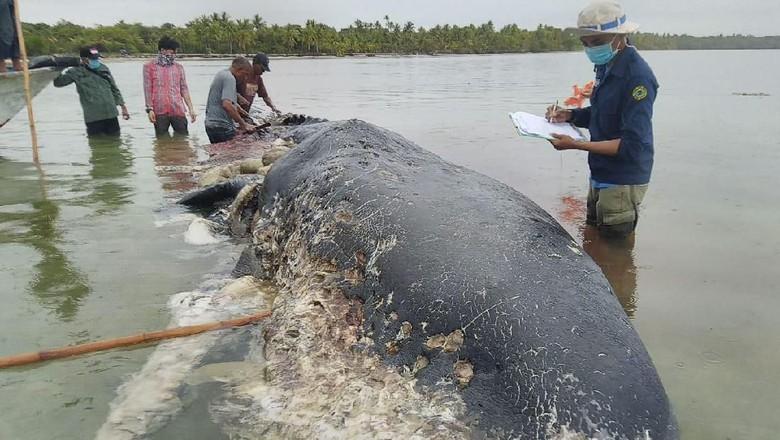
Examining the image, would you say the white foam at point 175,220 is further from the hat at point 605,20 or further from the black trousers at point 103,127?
the black trousers at point 103,127

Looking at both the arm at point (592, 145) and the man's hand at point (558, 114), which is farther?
the man's hand at point (558, 114)

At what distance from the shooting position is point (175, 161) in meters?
12.1

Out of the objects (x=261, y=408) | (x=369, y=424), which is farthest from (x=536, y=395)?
(x=261, y=408)

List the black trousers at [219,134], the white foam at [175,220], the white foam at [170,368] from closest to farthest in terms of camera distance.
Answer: the white foam at [170,368], the white foam at [175,220], the black trousers at [219,134]

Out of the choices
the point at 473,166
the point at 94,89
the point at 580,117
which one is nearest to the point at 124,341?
the point at 580,117

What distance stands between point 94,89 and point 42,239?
796 centimetres

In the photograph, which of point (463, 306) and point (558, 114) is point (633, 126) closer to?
point (558, 114)

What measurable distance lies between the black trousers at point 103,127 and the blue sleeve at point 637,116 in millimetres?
13129

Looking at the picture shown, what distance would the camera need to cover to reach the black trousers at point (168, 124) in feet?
46.4

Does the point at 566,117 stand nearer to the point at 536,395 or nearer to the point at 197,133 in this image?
the point at 536,395

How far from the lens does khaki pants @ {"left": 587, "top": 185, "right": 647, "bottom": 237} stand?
197 inches

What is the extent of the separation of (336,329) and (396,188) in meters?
1.01

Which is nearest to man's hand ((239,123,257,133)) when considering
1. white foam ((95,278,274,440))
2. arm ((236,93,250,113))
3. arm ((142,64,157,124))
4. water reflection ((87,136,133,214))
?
arm ((236,93,250,113))

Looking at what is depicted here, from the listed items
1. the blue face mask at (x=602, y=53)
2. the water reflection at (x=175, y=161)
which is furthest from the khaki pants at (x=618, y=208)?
the water reflection at (x=175, y=161)
